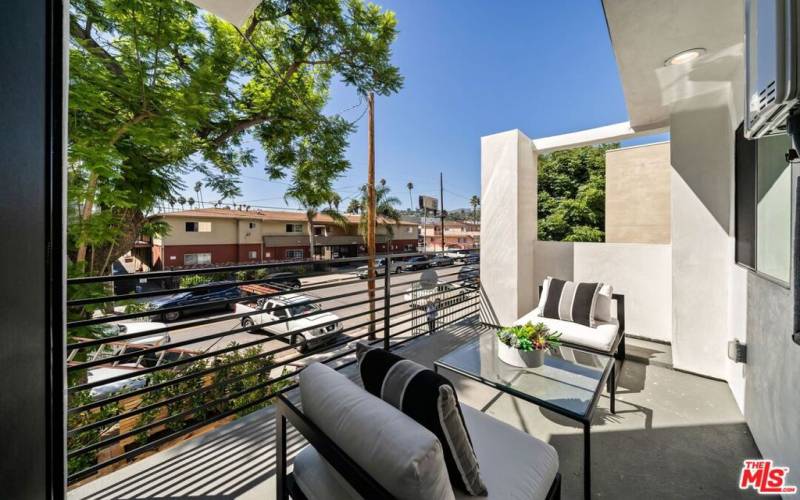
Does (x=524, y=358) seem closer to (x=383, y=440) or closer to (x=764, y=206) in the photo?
(x=383, y=440)

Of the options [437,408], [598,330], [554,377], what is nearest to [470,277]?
[598,330]

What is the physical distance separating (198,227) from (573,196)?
16000 mm

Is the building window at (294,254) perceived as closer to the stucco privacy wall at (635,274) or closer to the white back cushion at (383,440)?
the stucco privacy wall at (635,274)

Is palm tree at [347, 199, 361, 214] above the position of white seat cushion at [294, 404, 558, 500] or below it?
above

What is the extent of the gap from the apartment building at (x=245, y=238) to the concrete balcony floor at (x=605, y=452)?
9770 mm

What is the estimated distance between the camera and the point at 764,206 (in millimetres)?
1757

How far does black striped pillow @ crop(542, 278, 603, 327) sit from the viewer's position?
2771mm

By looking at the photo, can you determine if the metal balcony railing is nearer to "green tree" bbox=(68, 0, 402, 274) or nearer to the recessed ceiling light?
"green tree" bbox=(68, 0, 402, 274)

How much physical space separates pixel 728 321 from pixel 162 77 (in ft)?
22.0

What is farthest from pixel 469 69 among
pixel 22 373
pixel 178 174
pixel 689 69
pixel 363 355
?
pixel 22 373

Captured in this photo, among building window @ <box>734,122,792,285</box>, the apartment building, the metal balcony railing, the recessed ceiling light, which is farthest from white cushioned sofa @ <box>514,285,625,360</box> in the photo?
the apartment building

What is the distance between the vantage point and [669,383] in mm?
2479

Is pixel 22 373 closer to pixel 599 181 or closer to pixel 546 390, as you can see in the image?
pixel 546 390

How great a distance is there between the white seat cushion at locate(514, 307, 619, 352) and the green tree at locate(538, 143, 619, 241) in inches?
285
